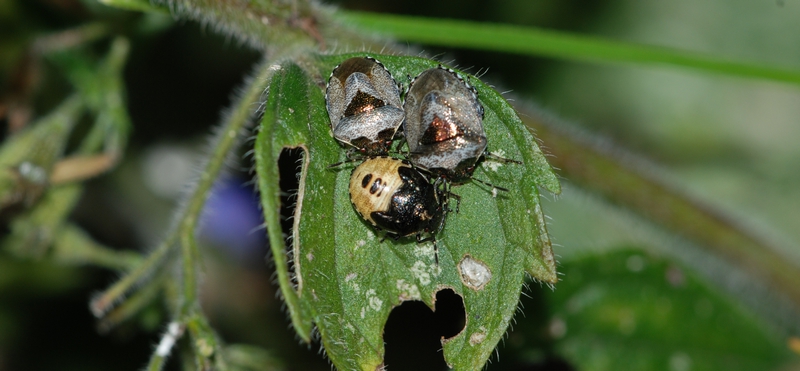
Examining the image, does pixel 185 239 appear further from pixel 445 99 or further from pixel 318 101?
pixel 445 99

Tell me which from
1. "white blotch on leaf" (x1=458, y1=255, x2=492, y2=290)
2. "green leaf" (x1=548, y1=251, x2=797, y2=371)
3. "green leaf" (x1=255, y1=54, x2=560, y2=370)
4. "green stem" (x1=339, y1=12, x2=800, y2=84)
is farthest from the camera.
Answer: "green leaf" (x1=548, y1=251, x2=797, y2=371)

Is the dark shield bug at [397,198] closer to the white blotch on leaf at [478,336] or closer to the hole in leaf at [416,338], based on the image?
the white blotch on leaf at [478,336]

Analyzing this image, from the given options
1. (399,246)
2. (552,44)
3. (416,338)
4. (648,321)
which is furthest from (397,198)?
(648,321)

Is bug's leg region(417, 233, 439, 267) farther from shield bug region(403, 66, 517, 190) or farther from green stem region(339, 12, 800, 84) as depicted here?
green stem region(339, 12, 800, 84)

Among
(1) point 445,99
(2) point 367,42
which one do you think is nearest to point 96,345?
(2) point 367,42

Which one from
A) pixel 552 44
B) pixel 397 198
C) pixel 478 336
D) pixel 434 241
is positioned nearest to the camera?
pixel 478 336

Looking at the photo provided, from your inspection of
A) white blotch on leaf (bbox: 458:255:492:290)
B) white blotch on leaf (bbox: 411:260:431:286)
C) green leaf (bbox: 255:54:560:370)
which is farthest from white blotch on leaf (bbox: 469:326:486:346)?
white blotch on leaf (bbox: 411:260:431:286)

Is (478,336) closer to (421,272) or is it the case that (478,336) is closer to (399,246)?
(421,272)

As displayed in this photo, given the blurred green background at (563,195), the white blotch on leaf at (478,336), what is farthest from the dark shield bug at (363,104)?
the blurred green background at (563,195)
